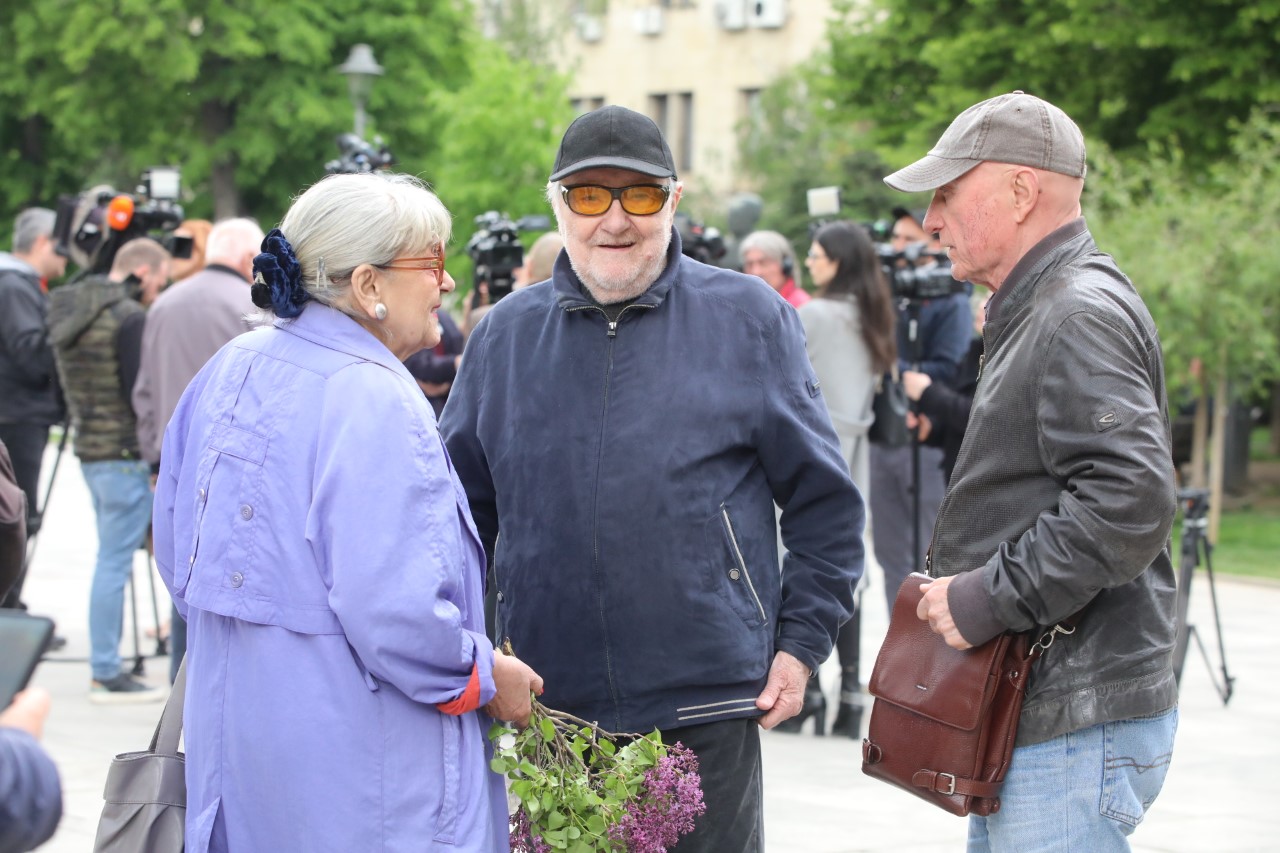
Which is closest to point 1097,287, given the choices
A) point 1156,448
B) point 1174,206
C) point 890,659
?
point 1156,448

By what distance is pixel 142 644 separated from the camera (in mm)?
9344

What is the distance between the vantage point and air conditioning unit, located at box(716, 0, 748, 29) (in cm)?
4006

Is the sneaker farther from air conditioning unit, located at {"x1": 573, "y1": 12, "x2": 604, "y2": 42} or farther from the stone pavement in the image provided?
air conditioning unit, located at {"x1": 573, "y1": 12, "x2": 604, "y2": 42}

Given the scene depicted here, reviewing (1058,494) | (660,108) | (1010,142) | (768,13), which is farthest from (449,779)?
(660,108)

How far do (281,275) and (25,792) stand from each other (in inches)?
43.4

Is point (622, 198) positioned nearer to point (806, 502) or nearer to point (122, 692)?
point (806, 502)

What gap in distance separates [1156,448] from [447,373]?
181 inches

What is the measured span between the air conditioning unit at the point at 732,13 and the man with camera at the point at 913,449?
33.1 meters

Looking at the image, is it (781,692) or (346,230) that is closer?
(346,230)

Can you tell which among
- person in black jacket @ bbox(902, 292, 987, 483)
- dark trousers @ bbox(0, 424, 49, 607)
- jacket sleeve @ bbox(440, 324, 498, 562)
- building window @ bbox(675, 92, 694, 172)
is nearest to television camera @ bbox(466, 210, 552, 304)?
person in black jacket @ bbox(902, 292, 987, 483)

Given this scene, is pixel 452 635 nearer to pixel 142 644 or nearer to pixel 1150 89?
pixel 142 644

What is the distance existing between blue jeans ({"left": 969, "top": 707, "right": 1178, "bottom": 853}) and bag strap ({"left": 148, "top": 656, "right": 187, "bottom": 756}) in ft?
5.15

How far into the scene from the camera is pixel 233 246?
7.41 meters

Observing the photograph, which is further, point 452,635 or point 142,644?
point 142,644
